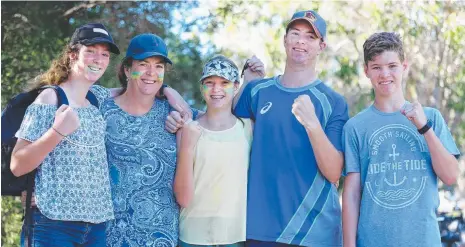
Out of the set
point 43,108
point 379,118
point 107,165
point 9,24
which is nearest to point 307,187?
point 379,118

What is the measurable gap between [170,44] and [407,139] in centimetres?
630

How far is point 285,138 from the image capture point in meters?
4.40

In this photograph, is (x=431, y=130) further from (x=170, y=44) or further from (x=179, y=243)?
(x=170, y=44)

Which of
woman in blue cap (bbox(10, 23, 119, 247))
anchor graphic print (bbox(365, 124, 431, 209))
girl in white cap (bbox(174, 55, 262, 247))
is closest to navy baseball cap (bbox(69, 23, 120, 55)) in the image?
woman in blue cap (bbox(10, 23, 119, 247))

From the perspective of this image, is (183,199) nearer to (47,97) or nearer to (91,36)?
(47,97)

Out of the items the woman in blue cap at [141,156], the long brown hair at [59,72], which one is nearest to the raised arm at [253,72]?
the woman in blue cap at [141,156]

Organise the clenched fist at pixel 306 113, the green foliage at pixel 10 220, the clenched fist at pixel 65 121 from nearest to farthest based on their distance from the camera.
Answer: the clenched fist at pixel 65 121 < the clenched fist at pixel 306 113 < the green foliage at pixel 10 220

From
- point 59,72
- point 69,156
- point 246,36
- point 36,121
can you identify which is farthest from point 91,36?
point 246,36

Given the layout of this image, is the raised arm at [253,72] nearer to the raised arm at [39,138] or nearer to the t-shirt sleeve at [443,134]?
the t-shirt sleeve at [443,134]

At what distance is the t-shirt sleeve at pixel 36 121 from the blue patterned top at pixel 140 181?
1.67ft

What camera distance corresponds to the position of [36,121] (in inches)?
155

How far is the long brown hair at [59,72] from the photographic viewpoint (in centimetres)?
421

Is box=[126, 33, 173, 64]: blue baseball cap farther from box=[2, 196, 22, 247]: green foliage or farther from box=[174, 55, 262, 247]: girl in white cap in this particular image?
box=[2, 196, 22, 247]: green foliage

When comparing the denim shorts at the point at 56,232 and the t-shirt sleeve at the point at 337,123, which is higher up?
the t-shirt sleeve at the point at 337,123
